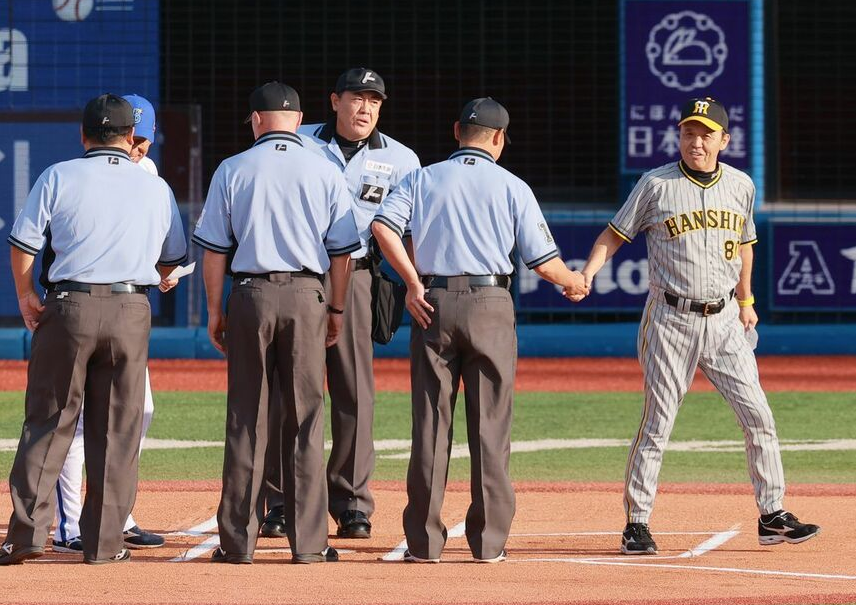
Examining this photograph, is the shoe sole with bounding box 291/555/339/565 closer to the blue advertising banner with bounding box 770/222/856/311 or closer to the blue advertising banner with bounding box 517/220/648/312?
the blue advertising banner with bounding box 517/220/648/312

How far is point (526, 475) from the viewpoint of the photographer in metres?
9.52

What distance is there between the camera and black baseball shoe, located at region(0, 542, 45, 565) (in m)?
6.21

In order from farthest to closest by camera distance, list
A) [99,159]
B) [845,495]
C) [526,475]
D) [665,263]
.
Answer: [526,475], [845,495], [665,263], [99,159]

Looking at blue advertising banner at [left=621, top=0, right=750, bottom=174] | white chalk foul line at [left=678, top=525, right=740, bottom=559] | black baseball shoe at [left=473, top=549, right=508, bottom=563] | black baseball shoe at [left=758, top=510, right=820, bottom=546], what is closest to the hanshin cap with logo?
black baseball shoe at [left=473, top=549, right=508, bottom=563]

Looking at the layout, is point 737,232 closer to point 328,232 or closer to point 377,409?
point 328,232

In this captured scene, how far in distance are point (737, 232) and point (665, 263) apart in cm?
34

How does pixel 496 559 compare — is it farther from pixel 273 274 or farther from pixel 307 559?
pixel 273 274

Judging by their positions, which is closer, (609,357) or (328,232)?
(328,232)

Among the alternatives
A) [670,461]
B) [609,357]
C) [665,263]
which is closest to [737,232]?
[665,263]

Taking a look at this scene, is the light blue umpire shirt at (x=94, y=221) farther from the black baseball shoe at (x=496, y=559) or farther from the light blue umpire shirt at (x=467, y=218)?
the black baseball shoe at (x=496, y=559)

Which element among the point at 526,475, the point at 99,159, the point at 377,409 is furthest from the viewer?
the point at 377,409

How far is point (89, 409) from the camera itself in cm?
630

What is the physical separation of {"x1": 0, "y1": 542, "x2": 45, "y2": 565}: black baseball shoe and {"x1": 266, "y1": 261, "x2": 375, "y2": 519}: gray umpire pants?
1.26 m

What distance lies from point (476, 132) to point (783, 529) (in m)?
2.05
